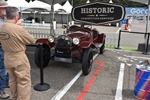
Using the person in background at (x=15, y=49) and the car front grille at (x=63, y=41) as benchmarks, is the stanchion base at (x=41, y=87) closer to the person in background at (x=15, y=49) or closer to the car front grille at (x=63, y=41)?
the person in background at (x=15, y=49)

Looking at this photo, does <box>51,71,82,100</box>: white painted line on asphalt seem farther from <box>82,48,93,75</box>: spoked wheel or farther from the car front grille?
the car front grille

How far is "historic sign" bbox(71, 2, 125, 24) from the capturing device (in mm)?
5891

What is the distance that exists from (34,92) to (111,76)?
2366 mm

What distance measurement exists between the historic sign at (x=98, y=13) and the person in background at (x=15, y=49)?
396 centimetres

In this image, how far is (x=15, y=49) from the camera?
265 centimetres

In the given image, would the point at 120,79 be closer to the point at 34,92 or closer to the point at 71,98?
the point at 71,98

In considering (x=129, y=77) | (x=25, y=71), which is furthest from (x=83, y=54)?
(x=25, y=71)

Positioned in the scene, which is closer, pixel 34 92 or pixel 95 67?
pixel 34 92

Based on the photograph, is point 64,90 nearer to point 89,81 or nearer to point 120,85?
point 89,81

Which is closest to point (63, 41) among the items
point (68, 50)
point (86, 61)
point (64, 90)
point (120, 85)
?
point (68, 50)

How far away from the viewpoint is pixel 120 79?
4848 mm

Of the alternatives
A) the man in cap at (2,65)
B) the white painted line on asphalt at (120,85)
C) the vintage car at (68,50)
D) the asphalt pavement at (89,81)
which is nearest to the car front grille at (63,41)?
the vintage car at (68,50)

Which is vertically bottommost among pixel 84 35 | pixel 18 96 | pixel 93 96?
pixel 93 96

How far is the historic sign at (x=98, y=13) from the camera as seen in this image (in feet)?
19.3
